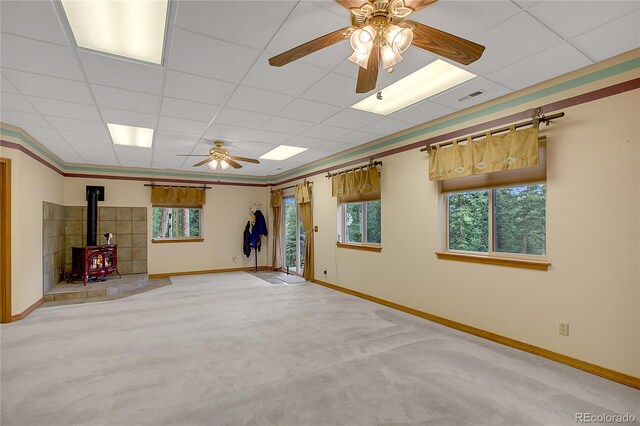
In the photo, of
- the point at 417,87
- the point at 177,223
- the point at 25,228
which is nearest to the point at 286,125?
the point at 417,87

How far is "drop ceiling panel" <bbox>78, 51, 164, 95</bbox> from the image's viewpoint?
2.46m

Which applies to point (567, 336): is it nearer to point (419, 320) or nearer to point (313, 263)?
point (419, 320)

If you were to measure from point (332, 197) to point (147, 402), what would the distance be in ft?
14.9

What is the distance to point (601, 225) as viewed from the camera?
2666mm

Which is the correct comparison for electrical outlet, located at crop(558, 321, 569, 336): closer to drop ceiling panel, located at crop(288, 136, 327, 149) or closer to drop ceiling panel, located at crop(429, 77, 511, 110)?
drop ceiling panel, located at crop(429, 77, 511, 110)

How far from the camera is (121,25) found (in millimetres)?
2105

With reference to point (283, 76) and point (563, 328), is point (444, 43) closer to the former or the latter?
point (283, 76)

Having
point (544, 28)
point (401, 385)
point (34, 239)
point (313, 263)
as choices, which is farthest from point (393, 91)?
point (34, 239)

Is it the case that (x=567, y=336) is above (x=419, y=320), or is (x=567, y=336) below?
above

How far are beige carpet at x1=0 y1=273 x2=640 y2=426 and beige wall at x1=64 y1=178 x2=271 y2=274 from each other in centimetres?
323

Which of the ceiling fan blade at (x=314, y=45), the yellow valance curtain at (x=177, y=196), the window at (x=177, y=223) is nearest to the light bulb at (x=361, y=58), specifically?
the ceiling fan blade at (x=314, y=45)

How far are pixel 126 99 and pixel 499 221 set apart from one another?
414 cm

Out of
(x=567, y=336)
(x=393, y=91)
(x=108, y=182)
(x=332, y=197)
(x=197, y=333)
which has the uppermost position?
(x=393, y=91)
